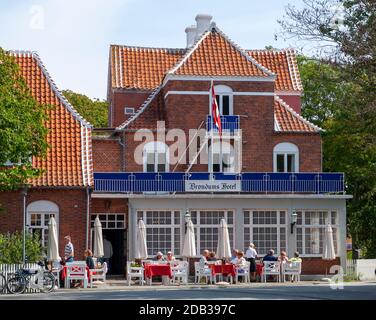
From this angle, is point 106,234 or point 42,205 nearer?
point 42,205

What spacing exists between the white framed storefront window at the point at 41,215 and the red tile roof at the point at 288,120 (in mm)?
12056

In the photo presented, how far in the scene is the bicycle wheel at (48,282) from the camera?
106 feet

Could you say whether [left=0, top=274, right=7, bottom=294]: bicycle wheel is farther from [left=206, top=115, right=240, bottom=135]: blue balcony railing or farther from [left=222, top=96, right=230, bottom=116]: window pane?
[left=222, top=96, right=230, bottom=116]: window pane

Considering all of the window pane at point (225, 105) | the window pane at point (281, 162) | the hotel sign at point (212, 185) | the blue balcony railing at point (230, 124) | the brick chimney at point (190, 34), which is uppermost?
the brick chimney at point (190, 34)

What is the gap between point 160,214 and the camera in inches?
1720

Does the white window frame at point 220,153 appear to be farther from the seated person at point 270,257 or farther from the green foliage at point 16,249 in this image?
the green foliage at point 16,249

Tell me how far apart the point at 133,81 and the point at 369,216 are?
1731 centimetres

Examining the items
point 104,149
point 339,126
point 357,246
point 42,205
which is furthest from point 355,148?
point 42,205

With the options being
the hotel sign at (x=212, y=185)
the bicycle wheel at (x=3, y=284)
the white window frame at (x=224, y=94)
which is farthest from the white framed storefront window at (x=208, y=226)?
the bicycle wheel at (x=3, y=284)

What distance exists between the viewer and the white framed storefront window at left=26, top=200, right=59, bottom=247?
1681 inches

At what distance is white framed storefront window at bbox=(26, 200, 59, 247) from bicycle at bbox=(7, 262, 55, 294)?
9859mm

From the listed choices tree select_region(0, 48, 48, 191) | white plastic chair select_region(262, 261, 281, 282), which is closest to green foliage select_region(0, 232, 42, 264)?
tree select_region(0, 48, 48, 191)
